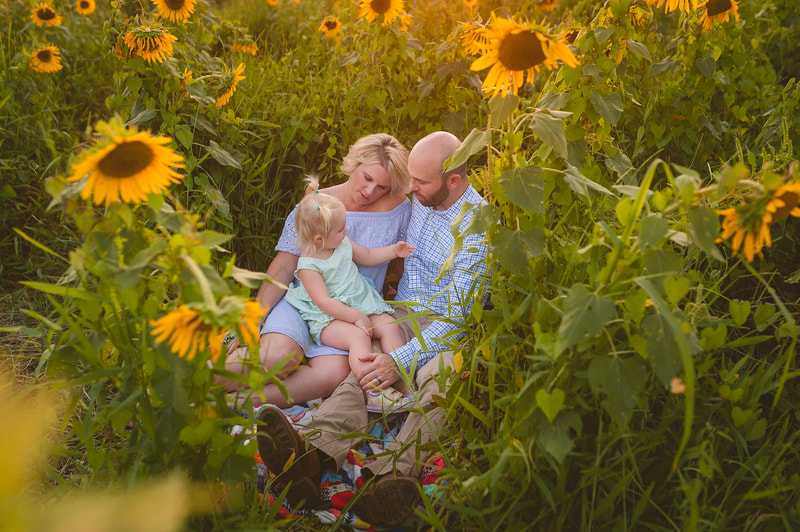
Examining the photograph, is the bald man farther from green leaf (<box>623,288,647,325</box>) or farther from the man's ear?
green leaf (<box>623,288,647,325</box>)

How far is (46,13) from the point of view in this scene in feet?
13.1

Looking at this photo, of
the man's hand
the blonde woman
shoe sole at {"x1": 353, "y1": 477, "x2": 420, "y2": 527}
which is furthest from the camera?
the blonde woman

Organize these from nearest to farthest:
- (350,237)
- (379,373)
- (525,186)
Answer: (525,186), (379,373), (350,237)

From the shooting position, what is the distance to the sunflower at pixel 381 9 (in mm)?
3066

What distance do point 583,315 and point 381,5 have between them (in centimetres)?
232

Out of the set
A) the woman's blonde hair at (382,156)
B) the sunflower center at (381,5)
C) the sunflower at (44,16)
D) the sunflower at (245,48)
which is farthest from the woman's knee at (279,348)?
the sunflower at (44,16)

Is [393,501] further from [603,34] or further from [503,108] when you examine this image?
[603,34]

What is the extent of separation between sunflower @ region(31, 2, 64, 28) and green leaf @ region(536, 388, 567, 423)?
4057 mm

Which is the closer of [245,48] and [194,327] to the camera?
[194,327]

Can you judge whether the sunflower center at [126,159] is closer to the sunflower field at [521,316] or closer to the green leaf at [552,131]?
the sunflower field at [521,316]

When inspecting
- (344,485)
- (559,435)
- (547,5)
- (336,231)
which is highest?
(547,5)

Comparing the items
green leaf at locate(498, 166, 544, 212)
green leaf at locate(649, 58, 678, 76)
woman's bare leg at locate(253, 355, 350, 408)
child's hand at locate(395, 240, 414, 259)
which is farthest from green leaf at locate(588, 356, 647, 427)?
green leaf at locate(649, 58, 678, 76)

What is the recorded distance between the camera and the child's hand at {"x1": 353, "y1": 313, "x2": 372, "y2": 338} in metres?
2.62

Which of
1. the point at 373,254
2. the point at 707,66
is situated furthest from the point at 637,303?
the point at 707,66
